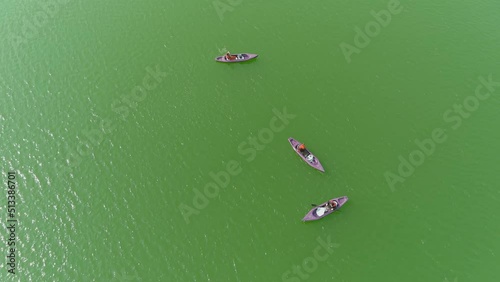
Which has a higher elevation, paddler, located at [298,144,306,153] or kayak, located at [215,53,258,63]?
kayak, located at [215,53,258,63]

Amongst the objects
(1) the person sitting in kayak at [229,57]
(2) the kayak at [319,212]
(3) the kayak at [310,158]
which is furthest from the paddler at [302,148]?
(1) the person sitting in kayak at [229,57]

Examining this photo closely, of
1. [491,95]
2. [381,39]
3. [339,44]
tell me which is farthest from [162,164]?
[491,95]

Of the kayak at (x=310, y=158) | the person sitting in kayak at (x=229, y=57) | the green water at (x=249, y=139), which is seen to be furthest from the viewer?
the person sitting in kayak at (x=229, y=57)

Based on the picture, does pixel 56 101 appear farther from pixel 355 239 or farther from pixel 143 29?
pixel 355 239

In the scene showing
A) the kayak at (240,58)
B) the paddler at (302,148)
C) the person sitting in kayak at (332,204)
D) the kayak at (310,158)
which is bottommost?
the person sitting in kayak at (332,204)

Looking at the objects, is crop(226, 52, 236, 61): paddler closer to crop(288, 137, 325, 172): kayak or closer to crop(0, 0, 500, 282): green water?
crop(0, 0, 500, 282): green water

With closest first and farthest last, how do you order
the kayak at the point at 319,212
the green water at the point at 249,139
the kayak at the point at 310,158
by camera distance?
the green water at the point at 249,139 → the kayak at the point at 319,212 → the kayak at the point at 310,158

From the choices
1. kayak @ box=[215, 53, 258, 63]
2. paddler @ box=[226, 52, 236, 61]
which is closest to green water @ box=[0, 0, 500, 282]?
kayak @ box=[215, 53, 258, 63]

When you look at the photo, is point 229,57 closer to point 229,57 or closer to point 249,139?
point 229,57

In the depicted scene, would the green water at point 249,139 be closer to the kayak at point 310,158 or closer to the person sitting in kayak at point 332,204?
the kayak at point 310,158
